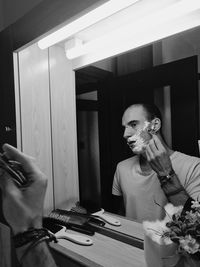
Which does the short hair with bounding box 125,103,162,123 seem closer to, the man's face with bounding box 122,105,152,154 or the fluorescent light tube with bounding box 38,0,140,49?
the man's face with bounding box 122,105,152,154

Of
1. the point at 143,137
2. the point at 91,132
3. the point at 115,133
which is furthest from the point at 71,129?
the point at 143,137

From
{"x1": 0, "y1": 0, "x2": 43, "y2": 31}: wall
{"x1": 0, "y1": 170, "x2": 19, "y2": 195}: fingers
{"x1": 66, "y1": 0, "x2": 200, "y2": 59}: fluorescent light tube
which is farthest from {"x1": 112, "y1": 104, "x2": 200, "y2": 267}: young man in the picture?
{"x1": 0, "y1": 0, "x2": 43, "y2": 31}: wall

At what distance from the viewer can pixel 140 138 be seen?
738 millimetres

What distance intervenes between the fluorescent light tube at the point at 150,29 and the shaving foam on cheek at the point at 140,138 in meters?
0.26

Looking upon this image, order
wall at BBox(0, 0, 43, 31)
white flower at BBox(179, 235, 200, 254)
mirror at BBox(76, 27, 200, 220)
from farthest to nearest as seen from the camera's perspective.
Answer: wall at BBox(0, 0, 43, 31)
mirror at BBox(76, 27, 200, 220)
white flower at BBox(179, 235, 200, 254)

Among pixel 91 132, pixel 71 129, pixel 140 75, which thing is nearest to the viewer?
pixel 140 75

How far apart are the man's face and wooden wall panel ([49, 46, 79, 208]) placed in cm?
32

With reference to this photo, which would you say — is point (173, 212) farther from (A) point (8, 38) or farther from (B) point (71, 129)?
(A) point (8, 38)

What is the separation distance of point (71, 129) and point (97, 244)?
0.45 m

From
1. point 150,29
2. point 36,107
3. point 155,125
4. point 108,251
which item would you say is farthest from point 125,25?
point 108,251

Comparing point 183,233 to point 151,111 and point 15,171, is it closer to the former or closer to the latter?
point 151,111

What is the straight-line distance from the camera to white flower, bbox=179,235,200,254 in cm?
49

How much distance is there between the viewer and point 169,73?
26.3 inches

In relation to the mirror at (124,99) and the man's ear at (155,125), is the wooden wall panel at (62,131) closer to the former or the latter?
the mirror at (124,99)
